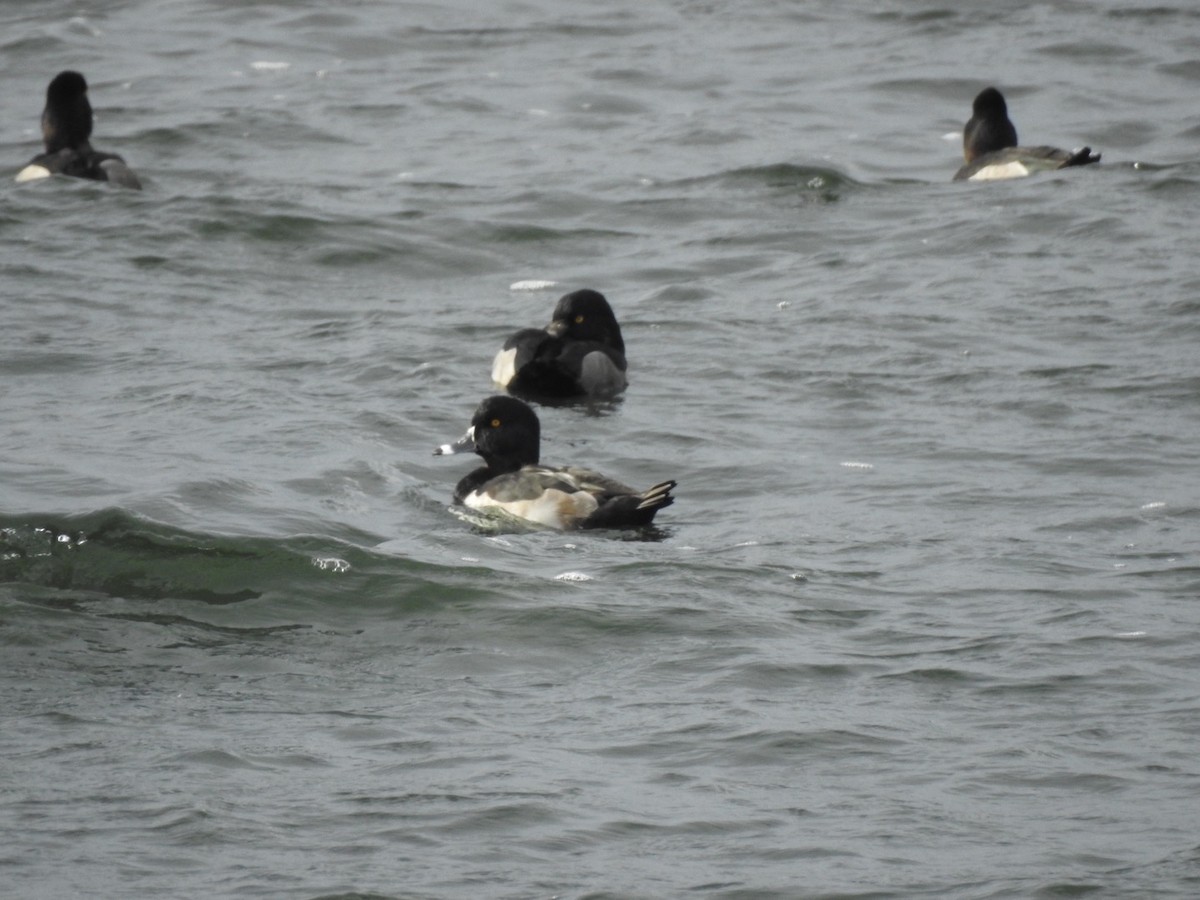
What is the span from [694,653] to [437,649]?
1.01 meters

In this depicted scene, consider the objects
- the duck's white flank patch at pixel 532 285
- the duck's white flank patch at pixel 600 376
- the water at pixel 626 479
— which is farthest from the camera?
the duck's white flank patch at pixel 532 285

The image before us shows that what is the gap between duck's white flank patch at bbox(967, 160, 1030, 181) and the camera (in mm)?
18781

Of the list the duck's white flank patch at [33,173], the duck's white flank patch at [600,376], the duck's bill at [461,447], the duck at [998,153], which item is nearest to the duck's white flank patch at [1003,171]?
the duck at [998,153]

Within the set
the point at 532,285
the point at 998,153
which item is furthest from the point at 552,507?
the point at 998,153

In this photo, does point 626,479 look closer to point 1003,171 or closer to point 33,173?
point 1003,171

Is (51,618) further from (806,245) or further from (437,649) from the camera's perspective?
(806,245)

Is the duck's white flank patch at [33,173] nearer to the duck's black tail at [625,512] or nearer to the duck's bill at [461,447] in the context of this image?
the duck's bill at [461,447]

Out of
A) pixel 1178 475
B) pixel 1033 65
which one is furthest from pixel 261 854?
pixel 1033 65

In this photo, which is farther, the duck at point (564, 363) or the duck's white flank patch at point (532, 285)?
the duck's white flank patch at point (532, 285)

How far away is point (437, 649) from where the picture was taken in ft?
26.9

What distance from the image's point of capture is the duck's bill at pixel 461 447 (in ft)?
36.6

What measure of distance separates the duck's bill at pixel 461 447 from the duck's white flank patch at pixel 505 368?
84.3 inches

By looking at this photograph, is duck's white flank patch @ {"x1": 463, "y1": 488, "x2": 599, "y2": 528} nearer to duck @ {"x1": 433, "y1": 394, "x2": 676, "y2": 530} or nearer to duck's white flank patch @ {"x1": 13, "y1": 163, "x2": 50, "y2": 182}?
duck @ {"x1": 433, "y1": 394, "x2": 676, "y2": 530}

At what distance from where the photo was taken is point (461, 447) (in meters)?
11.2
